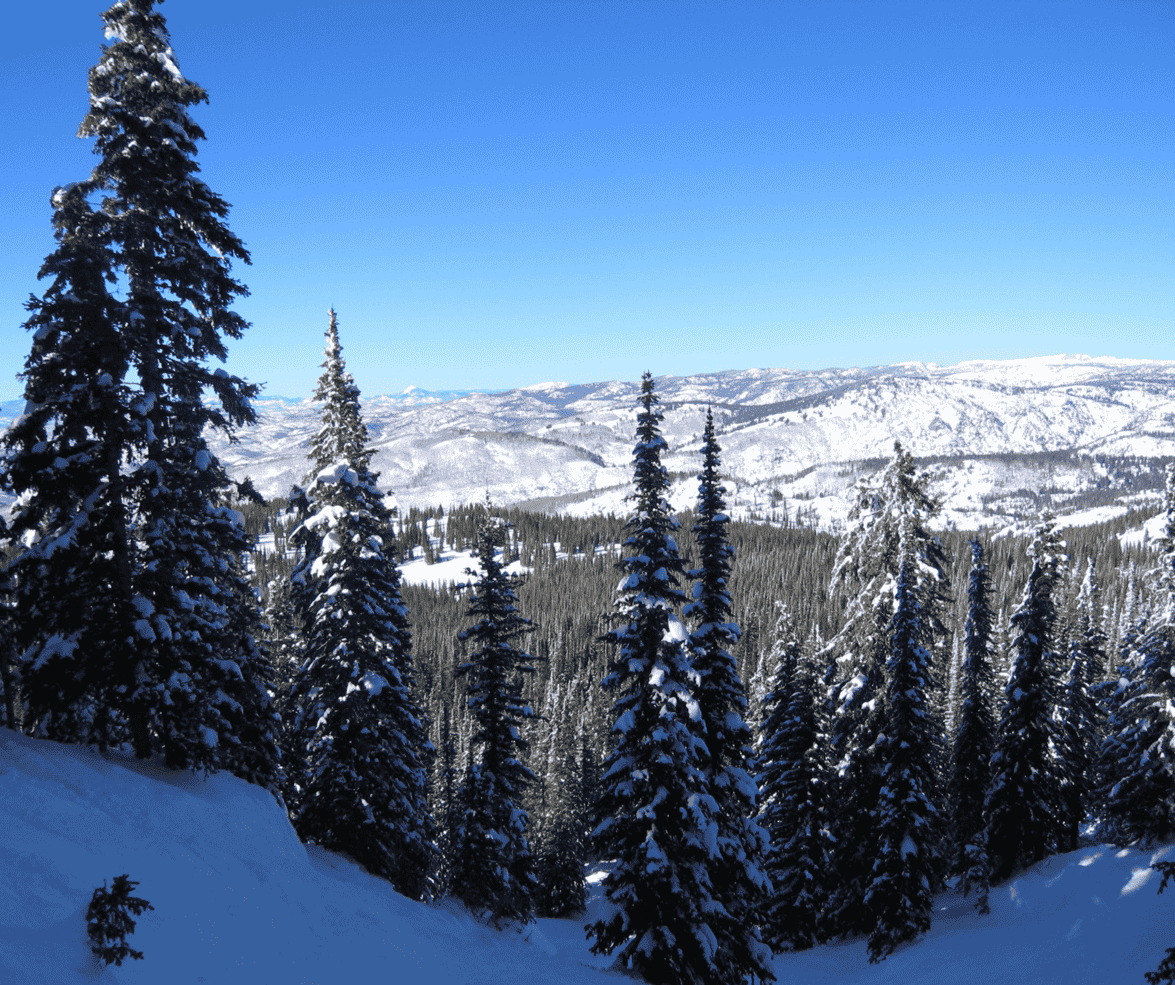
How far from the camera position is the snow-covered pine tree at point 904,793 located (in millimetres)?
21500

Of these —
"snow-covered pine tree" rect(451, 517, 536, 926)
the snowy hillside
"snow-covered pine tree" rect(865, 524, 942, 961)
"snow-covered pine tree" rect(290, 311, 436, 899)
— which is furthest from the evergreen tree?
the snowy hillside

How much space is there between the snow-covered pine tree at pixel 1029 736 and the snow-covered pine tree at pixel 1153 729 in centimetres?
245

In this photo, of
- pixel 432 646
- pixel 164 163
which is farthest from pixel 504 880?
pixel 432 646

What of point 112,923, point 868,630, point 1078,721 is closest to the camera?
point 112,923

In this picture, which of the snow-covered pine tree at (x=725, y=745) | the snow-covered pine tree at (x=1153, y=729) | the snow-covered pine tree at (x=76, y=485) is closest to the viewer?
the snow-covered pine tree at (x=76, y=485)

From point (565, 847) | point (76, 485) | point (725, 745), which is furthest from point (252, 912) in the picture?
point (565, 847)

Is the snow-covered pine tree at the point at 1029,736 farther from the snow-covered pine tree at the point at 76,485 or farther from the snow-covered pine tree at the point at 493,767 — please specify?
the snow-covered pine tree at the point at 76,485

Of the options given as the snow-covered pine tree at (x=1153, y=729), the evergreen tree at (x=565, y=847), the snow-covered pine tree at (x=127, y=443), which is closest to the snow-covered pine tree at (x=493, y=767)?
the snow-covered pine tree at (x=127, y=443)

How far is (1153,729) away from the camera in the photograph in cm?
2528

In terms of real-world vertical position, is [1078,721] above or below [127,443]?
below

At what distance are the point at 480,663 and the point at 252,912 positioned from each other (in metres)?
13.6

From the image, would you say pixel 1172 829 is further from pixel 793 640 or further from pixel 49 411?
pixel 49 411

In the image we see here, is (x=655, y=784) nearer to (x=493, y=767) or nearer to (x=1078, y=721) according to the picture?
(x=493, y=767)

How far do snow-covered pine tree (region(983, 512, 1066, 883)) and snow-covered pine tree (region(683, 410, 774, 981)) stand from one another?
48.8ft
